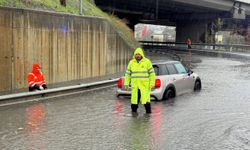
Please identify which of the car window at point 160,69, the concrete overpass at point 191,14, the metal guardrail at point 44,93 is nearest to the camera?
the metal guardrail at point 44,93

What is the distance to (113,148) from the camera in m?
7.55

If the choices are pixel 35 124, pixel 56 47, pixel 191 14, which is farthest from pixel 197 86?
pixel 191 14

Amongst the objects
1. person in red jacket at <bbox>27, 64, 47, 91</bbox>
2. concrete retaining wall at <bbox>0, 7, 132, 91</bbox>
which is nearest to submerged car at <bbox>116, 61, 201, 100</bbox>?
person in red jacket at <bbox>27, 64, 47, 91</bbox>

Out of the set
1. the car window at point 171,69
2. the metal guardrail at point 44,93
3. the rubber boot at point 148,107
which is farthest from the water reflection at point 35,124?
the car window at point 171,69

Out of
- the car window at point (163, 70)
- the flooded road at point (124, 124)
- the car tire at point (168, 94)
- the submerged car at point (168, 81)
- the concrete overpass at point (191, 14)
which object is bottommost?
the flooded road at point (124, 124)

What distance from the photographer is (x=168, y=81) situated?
14.2m

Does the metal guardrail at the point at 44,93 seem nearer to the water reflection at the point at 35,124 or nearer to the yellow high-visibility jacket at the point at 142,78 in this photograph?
the water reflection at the point at 35,124

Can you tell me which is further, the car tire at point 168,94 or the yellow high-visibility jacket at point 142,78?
the car tire at point 168,94

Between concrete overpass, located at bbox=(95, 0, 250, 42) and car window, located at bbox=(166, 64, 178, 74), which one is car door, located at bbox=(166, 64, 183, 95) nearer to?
car window, located at bbox=(166, 64, 178, 74)

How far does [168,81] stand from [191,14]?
58.3m

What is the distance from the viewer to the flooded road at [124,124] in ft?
26.0

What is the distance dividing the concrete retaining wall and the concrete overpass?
108 ft

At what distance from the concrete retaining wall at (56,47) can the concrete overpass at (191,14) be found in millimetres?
32892

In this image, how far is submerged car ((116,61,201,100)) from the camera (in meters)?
13.8
